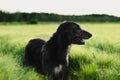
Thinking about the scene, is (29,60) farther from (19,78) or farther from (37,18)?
(37,18)

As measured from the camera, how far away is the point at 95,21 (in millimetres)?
64438

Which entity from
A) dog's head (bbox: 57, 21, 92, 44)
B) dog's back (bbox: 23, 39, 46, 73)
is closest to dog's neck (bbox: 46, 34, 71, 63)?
dog's head (bbox: 57, 21, 92, 44)

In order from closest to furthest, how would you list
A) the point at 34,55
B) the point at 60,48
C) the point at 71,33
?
1. the point at 71,33
2. the point at 60,48
3. the point at 34,55

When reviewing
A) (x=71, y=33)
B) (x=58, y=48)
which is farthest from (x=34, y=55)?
(x=71, y=33)

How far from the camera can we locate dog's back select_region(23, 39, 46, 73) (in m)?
8.07

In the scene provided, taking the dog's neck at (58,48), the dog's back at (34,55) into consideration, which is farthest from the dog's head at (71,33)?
the dog's back at (34,55)

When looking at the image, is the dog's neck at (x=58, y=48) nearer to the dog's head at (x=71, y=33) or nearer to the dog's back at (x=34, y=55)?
the dog's head at (x=71, y=33)

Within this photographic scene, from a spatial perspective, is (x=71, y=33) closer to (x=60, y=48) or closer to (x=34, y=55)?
(x=60, y=48)

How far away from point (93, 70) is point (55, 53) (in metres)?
0.80

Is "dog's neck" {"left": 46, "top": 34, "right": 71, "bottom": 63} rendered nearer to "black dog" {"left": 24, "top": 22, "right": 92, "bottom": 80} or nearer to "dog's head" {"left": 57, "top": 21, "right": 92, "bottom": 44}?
"black dog" {"left": 24, "top": 22, "right": 92, "bottom": 80}

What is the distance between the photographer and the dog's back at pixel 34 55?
8070 mm

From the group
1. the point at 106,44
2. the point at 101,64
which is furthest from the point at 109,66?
the point at 106,44

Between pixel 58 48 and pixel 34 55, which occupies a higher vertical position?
pixel 58 48

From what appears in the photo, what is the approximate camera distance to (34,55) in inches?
329
